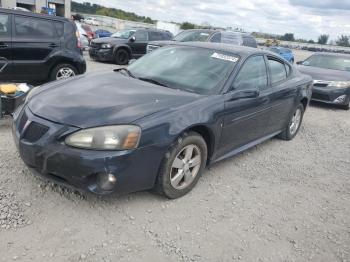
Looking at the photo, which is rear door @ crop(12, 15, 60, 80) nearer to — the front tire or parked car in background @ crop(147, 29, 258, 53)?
the front tire

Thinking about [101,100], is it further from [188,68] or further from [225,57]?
[225,57]

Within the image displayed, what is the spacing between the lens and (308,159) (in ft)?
18.7

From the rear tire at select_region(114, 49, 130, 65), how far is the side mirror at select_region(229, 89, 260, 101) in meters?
12.1

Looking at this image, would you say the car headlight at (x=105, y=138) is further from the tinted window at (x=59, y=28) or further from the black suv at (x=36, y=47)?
the tinted window at (x=59, y=28)

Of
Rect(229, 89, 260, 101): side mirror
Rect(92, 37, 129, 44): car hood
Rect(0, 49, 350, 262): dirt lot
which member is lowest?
Rect(0, 49, 350, 262): dirt lot

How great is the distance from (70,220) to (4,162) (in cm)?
143

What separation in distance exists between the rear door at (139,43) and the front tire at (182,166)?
13.1m

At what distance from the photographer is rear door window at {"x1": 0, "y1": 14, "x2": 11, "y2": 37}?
24.1ft

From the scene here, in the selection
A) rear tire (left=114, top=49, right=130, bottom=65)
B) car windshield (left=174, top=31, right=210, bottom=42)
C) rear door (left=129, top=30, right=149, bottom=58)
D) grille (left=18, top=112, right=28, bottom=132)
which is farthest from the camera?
rear door (left=129, top=30, right=149, bottom=58)

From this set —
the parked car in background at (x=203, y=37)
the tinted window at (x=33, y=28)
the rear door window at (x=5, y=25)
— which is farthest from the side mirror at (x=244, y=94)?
the parked car in background at (x=203, y=37)

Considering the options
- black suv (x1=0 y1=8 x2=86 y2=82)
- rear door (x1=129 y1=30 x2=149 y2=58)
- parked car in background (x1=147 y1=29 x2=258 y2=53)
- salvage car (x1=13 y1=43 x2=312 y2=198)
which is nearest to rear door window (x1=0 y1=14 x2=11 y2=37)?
black suv (x1=0 y1=8 x2=86 y2=82)

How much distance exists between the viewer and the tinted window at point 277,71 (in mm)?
5391

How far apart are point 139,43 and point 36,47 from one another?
9.30 metres

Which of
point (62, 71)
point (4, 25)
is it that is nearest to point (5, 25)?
point (4, 25)
